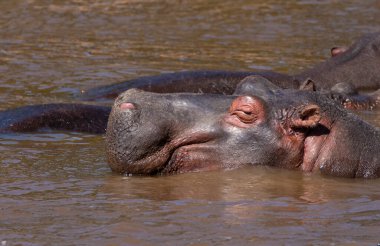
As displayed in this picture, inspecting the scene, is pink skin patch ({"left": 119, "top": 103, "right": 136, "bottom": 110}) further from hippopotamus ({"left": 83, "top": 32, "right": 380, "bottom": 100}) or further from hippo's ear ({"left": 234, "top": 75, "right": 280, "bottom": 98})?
hippopotamus ({"left": 83, "top": 32, "right": 380, "bottom": 100})

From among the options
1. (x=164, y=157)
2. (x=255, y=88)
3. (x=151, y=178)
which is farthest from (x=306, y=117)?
(x=151, y=178)

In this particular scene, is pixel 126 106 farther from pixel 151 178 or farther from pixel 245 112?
pixel 245 112

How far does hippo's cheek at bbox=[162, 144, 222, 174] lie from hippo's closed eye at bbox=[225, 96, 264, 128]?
0.71 ft

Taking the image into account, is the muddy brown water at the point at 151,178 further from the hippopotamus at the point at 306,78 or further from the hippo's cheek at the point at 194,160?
the hippopotamus at the point at 306,78

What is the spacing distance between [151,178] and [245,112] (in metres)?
0.68

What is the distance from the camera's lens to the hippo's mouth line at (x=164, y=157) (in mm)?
6082

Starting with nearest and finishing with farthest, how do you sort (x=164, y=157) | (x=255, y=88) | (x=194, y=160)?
(x=164, y=157) < (x=194, y=160) < (x=255, y=88)

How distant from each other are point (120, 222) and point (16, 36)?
943cm

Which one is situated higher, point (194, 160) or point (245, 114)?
point (245, 114)

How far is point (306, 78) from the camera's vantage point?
11258 mm

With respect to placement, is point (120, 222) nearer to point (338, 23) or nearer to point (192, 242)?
point (192, 242)

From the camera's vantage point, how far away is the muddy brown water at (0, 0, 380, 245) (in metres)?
5.05

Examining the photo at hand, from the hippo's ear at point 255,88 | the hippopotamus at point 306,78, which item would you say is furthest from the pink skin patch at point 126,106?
the hippopotamus at point 306,78

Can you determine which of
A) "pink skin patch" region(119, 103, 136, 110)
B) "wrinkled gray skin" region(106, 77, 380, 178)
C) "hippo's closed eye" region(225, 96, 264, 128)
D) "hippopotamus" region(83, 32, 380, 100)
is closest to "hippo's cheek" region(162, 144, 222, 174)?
"wrinkled gray skin" region(106, 77, 380, 178)
